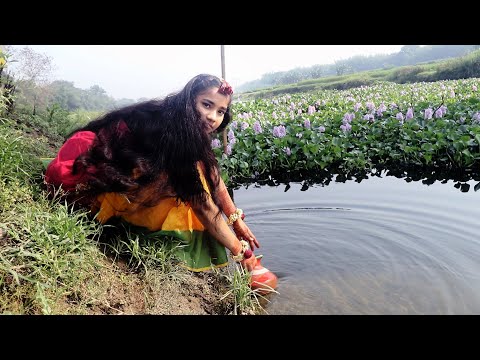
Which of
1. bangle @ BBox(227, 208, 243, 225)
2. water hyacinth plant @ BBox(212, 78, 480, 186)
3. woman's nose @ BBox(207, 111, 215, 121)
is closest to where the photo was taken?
woman's nose @ BBox(207, 111, 215, 121)

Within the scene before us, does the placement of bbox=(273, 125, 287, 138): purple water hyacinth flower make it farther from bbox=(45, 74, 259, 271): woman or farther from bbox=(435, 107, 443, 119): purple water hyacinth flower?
bbox=(45, 74, 259, 271): woman

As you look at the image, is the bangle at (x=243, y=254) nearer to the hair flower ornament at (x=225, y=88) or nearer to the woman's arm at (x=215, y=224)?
the woman's arm at (x=215, y=224)

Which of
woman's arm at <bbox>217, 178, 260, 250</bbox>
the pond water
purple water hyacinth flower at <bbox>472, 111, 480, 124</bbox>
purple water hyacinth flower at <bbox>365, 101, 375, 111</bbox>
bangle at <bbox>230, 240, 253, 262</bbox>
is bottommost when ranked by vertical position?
the pond water

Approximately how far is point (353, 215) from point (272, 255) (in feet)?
2.77

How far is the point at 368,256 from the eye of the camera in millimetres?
2344

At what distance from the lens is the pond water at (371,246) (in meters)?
1.92

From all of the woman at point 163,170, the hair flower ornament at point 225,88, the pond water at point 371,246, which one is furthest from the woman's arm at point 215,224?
the hair flower ornament at point 225,88

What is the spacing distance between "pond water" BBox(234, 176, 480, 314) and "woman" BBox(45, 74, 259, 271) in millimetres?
395

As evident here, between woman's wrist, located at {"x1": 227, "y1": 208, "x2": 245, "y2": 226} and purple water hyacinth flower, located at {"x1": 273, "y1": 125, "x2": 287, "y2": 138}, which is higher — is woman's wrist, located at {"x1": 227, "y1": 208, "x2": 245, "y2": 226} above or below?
below

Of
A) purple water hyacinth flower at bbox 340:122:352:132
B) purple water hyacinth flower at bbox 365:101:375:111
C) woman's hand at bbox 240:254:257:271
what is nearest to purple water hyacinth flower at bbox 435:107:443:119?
purple water hyacinth flower at bbox 365:101:375:111

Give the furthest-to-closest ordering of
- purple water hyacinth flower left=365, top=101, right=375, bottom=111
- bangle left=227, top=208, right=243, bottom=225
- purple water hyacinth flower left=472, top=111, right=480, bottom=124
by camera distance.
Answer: purple water hyacinth flower left=365, top=101, right=375, bottom=111 < purple water hyacinth flower left=472, top=111, right=480, bottom=124 < bangle left=227, top=208, right=243, bottom=225

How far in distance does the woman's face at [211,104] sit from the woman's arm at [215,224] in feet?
1.25

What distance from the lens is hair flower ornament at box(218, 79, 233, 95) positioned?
1946 millimetres

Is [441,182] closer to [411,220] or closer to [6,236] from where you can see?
[411,220]
